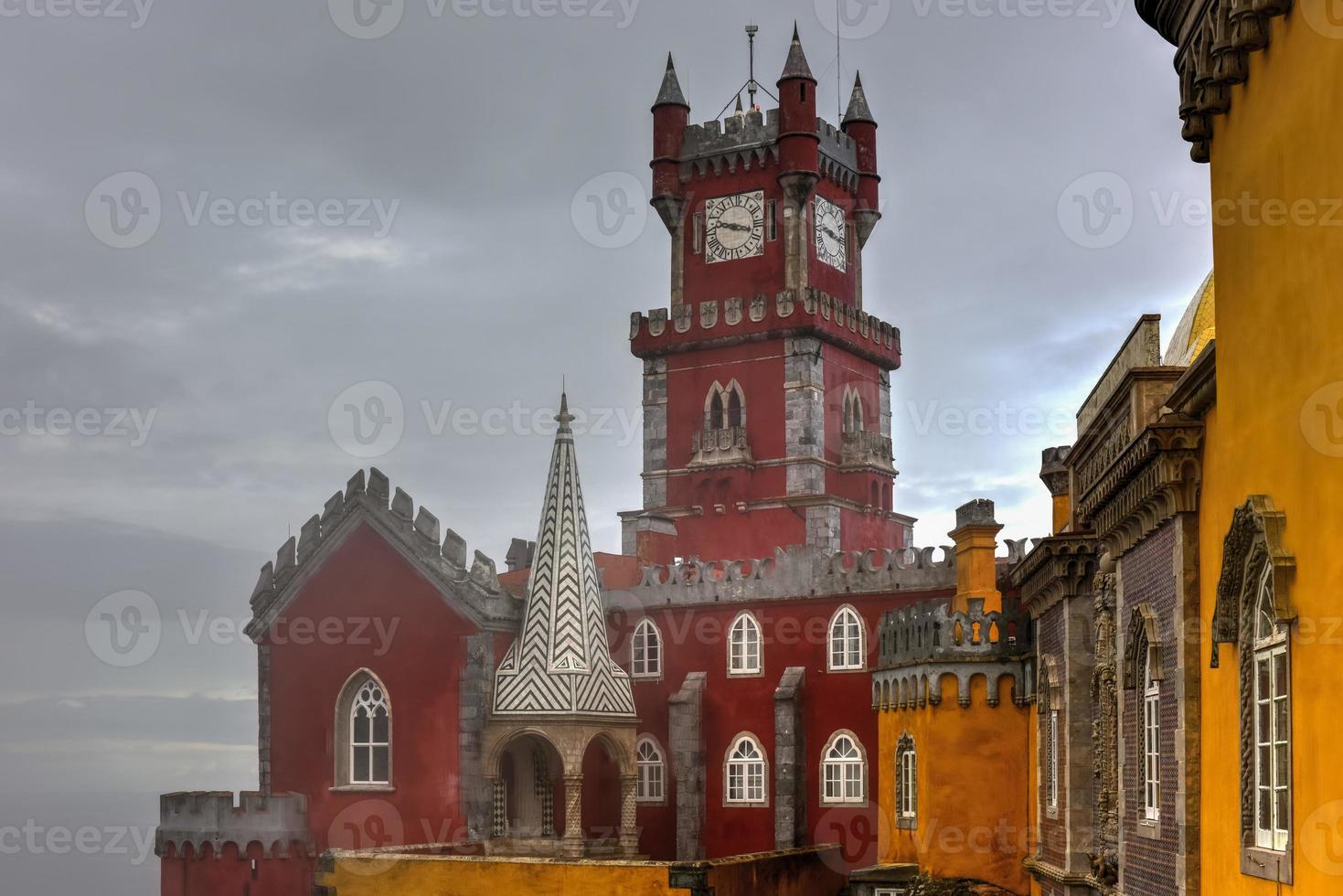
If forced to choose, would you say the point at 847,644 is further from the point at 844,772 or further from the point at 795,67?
the point at 795,67

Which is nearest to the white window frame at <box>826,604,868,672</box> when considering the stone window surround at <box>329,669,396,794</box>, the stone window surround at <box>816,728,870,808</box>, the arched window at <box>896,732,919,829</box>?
the stone window surround at <box>816,728,870,808</box>

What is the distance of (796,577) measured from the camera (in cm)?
3959

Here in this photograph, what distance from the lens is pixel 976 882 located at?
94.5ft

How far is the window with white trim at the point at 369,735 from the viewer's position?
38594mm

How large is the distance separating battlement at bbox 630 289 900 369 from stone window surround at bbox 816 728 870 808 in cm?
1343

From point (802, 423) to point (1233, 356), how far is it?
34.3 metres

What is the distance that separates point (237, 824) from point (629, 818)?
8.30 meters

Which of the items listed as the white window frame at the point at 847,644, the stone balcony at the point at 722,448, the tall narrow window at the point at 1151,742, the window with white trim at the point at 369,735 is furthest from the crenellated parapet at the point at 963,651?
the stone balcony at the point at 722,448

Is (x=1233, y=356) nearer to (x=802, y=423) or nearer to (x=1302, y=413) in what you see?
(x=1302, y=413)

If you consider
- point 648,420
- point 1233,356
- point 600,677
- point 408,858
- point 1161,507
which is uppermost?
point 648,420

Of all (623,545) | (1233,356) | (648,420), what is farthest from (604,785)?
(1233,356)

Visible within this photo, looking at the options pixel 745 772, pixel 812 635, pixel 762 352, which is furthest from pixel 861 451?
pixel 745 772

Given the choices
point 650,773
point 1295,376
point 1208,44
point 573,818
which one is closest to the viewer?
point 1295,376

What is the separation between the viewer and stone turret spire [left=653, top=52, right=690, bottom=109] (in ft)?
170
